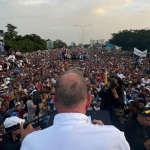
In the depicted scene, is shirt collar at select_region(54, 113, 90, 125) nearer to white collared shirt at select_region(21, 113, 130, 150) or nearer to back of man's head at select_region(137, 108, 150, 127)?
white collared shirt at select_region(21, 113, 130, 150)

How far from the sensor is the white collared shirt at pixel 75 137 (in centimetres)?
89

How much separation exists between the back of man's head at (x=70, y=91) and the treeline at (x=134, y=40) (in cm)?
4372

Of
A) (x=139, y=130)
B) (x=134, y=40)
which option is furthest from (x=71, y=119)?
(x=134, y=40)

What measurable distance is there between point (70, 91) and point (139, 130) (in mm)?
2032

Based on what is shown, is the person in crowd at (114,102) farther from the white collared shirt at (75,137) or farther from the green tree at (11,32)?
the green tree at (11,32)

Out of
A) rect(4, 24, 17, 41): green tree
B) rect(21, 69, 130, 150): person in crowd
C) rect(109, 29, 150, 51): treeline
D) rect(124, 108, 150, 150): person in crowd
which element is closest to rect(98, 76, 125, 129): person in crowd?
rect(124, 108, 150, 150): person in crowd

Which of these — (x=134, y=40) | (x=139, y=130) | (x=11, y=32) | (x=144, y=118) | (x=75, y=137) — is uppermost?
(x=11, y=32)

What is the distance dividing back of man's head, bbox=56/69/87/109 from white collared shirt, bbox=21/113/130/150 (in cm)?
7

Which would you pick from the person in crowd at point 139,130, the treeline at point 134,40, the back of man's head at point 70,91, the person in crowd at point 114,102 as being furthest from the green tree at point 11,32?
the back of man's head at point 70,91

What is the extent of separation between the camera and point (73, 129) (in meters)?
0.92

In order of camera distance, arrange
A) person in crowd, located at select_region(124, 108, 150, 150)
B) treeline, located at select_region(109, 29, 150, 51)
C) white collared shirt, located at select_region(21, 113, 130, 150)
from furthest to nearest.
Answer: treeline, located at select_region(109, 29, 150, 51), person in crowd, located at select_region(124, 108, 150, 150), white collared shirt, located at select_region(21, 113, 130, 150)

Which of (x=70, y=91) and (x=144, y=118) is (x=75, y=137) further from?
(x=144, y=118)

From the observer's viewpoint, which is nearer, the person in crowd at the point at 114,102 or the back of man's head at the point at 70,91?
the back of man's head at the point at 70,91

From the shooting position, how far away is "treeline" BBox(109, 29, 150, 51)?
1706 inches
